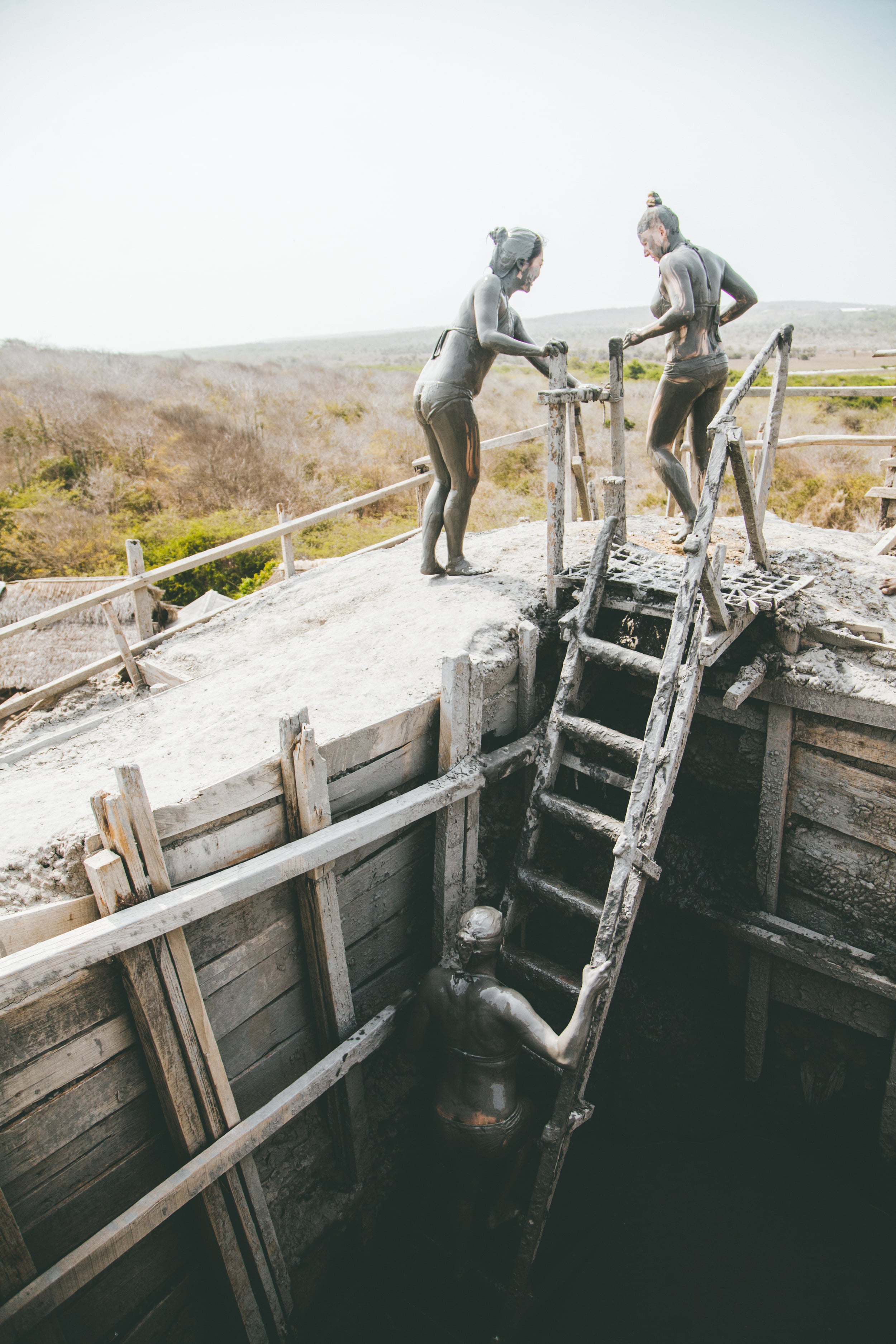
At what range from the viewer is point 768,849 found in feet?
13.2

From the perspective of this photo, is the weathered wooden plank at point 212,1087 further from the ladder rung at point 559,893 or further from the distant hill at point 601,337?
the distant hill at point 601,337

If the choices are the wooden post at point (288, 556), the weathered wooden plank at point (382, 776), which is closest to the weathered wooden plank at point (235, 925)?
the weathered wooden plank at point (382, 776)

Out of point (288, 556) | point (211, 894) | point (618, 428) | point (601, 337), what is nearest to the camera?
point (211, 894)

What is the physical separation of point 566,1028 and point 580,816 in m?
1.00

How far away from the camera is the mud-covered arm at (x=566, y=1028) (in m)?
2.68

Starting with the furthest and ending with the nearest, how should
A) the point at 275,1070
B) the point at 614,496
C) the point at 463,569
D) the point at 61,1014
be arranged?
the point at 463,569, the point at 614,496, the point at 275,1070, the point at 61,1014

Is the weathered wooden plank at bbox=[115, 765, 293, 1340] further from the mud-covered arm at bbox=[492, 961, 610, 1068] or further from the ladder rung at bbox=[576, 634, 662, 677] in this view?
the ladder rung at bbox=[576, 634, 662, 677]

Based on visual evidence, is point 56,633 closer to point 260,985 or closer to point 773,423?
point 260,985

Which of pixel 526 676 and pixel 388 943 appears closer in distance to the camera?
pixel 388 943

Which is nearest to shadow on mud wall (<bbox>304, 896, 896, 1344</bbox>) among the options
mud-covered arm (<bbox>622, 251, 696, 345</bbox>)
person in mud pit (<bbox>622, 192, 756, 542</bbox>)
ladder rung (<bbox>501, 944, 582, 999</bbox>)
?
ladder rung (<bbox>501, 944, 582, 999</bbox>)

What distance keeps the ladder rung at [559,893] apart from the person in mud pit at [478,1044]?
0.40 meters

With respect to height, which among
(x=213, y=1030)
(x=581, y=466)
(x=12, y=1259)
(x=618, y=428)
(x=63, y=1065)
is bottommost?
(x=12, y=1259)

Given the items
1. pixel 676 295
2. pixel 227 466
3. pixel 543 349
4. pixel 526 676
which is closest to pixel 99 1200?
pixel 526 676

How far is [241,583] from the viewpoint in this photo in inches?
335
